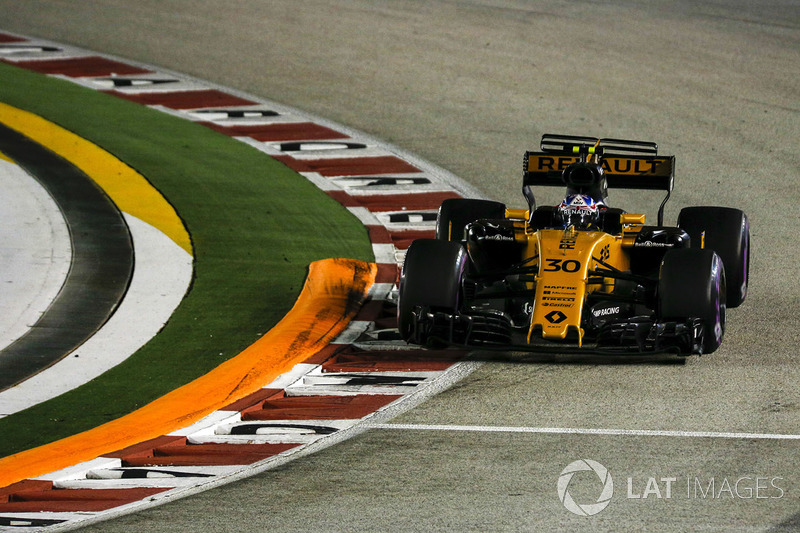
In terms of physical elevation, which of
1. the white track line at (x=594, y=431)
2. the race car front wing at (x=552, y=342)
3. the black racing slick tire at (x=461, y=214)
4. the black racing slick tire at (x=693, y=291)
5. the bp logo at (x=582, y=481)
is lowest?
the bp logo at (x=582, y=481)

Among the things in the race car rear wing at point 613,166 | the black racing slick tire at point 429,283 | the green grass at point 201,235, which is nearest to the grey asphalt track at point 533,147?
the black racing slick tire at point 429,283

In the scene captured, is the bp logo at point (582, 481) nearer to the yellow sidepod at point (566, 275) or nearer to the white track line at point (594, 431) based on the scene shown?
the white track line at point (594, 431)

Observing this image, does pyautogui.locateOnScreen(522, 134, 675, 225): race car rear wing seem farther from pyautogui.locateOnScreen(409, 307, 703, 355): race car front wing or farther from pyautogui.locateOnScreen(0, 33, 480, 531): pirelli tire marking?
pyautogui.locateOnScreen(409, 307, 703, 355): race car front wing

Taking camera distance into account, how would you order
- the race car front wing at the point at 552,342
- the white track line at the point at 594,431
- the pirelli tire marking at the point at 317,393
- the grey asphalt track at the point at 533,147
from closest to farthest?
1. the grey asphalt track at the point at 533,147
2. the pirelli tire marking at the point at 317,393
3. the white track line at the point at 594,431
4. the race car front wing at the point at 552,342

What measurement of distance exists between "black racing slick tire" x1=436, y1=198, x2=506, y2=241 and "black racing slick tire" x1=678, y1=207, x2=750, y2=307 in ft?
4.81

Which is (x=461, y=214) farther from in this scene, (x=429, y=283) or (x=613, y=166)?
(x=429, y=283)

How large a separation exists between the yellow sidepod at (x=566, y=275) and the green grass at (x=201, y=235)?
2.32m

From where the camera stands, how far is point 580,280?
30.9 feet

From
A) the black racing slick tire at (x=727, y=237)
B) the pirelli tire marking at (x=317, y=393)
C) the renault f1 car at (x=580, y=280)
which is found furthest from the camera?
the black racing slick tire at (x=727, y=237)

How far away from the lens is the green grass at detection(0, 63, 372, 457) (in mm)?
9391

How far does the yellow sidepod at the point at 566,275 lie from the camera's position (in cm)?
923

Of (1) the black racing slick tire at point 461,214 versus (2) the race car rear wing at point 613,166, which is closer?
(1) the black racing slick tire at point 461,214

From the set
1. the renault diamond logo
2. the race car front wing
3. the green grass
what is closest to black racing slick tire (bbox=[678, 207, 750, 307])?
the race car front wing

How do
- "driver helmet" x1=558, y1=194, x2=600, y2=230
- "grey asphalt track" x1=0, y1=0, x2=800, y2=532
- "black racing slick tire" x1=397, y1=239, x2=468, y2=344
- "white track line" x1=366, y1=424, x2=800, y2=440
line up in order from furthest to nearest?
"driver helmet" x1=558, y1=194, x2=600, y2=230
"black racing slick tire" x1=397, y1=239, x2=468, y2=344
"white track line" x1=366, y1=424, x2=800, y2=440
"grey asphalt track" x1=0, y1=0, x2=800, y2=532
